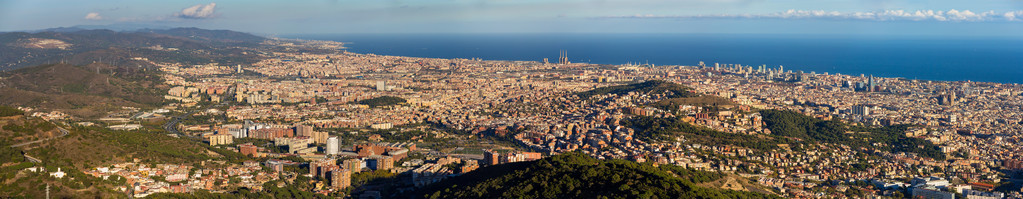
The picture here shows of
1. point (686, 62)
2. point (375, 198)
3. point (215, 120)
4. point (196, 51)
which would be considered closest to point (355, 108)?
point (215, 120)

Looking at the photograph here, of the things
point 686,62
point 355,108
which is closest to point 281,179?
point 355,108

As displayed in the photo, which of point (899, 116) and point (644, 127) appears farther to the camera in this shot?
point (899, 116)

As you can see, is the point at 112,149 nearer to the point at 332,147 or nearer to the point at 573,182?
the point at 332,147

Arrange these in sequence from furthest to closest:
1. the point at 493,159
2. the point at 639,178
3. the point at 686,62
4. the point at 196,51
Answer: the point at 686,62 < the point at 196,51 < the point at 493,159 < the point at 639,178

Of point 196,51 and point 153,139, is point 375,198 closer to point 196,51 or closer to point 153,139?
point 153,139

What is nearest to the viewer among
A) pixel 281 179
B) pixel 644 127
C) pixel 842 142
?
pixel 281 179

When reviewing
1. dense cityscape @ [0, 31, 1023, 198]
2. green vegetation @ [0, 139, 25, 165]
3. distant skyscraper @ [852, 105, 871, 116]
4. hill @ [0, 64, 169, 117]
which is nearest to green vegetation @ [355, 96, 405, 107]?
dense cityscape @ [0, 31, 1023, 198]
